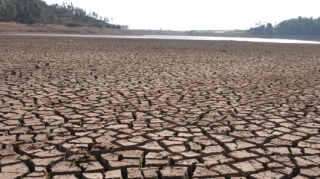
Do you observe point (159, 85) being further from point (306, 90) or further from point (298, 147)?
point (298, 147)

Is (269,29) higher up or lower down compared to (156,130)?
higher up

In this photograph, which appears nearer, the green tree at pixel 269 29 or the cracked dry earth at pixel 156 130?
the cracked dry earth at pixel 156 130

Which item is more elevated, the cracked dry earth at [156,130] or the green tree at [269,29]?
the green tree at [269,29]

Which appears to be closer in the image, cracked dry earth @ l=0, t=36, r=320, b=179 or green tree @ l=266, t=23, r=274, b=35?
cracked dry earth @ l=0, t=36, r=320, b=179

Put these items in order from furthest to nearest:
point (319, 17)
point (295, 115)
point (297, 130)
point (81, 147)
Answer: point (319, 17)
point (295, 115)
point (297, 130)
point (81, 147)

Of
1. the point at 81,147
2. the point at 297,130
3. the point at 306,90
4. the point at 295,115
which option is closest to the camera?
the point at 81,147

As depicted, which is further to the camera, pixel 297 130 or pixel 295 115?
pixel 295 115

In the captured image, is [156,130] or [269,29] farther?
[269,29]

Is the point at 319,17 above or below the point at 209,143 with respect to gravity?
above

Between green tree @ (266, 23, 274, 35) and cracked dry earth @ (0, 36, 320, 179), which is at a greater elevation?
green tree @ (266, 23, 274, 35)

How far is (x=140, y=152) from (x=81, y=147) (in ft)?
1.83

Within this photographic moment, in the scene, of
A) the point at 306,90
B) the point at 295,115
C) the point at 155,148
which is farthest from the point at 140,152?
the point at 306,90

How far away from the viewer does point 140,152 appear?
107 inches

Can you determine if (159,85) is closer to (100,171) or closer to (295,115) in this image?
(295,115)
